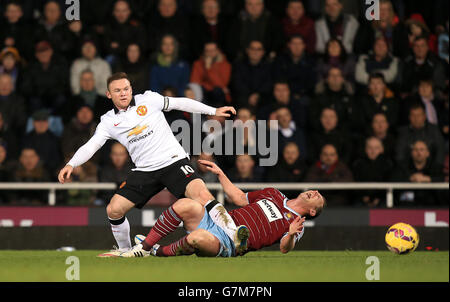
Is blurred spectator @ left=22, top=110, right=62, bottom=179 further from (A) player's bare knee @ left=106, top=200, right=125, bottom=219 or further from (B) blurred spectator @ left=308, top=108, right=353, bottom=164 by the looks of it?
(A) player's bare knee @ left=106, top=200, right=125, bottom=219

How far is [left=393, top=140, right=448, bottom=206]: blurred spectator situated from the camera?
13281 mm

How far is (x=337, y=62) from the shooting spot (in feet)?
48.0

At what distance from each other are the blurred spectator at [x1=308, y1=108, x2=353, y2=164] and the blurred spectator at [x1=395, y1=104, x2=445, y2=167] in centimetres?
76

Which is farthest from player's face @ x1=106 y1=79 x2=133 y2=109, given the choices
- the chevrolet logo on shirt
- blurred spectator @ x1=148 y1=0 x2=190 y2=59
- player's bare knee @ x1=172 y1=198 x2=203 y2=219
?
blurred spectator @ x1=148 y1=0 x2=190 y2=59

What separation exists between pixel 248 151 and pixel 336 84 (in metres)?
1.94

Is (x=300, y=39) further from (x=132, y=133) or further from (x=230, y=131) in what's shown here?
(x=132, y=133)

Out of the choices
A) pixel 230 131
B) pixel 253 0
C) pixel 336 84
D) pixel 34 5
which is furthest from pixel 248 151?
pixel 34 5

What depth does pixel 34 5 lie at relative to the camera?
51.7 ft

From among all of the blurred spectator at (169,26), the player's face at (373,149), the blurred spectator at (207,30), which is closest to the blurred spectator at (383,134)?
the player's face at (373,149)

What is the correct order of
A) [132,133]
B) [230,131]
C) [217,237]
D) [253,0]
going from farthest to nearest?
[253,0] → [230,131] → [132,133] → [217,237]

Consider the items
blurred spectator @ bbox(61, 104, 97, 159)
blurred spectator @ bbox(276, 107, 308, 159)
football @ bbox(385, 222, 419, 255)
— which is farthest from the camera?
blurred spectator @ bbox(61, 104, 97, 159)

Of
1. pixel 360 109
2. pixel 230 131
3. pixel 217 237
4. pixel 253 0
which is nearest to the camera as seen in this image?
pixel 217 237

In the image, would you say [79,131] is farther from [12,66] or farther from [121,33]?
[121,33]

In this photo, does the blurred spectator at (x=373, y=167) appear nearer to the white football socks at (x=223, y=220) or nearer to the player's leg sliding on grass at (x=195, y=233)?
the player's leg sliding on grass at (x=195, y=233)
